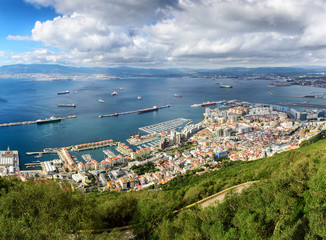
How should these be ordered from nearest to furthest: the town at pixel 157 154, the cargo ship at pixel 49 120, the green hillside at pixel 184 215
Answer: the green hillside at pixel 184 215, the town at pixel 157 154, the cargo ship at pixel 49 120

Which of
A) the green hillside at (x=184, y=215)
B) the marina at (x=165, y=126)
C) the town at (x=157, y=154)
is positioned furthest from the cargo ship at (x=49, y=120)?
the green hillside at (x=184, y=215)

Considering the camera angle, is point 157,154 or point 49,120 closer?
point 157,154

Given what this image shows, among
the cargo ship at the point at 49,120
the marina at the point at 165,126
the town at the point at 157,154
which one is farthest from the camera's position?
the cargo ship at the point at 49,120

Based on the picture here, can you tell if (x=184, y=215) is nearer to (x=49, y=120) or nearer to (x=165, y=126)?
(x=165, y=126)

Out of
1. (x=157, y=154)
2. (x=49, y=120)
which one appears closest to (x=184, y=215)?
(x=157, y=154)

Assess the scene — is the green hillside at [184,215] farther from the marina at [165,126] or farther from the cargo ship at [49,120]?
the cargo ship at [49,120]

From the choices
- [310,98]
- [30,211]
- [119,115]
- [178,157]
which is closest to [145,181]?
[178,157]

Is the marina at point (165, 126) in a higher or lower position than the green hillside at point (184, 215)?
lower
